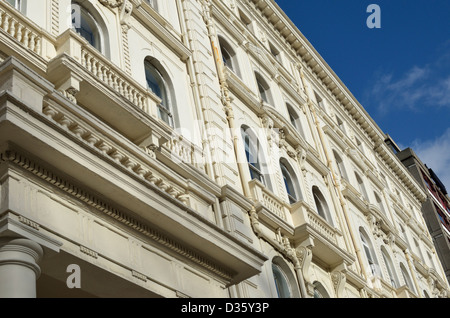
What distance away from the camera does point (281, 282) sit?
54.3 ft

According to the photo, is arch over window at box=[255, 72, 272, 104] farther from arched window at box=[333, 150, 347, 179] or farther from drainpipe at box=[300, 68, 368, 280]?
arched window at box=[333, 150, 347, 179]

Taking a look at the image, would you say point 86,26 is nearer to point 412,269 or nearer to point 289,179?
point 289,179

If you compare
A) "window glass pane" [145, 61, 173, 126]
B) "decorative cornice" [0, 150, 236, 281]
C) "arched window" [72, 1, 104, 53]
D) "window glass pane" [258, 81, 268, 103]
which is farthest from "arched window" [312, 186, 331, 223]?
"arched window" [72, 1, 104, 53]

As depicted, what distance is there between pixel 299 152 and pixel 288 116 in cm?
220

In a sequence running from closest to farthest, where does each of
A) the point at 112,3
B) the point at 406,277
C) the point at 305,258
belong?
the point at 112,3
the point at 305,258
the point at 406,277

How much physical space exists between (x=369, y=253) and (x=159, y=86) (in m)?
11.9

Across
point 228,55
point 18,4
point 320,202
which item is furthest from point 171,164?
point 320,202

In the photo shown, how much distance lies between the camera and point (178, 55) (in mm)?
17422

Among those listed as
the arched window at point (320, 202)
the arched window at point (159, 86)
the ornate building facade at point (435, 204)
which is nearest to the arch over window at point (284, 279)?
the arched window at point (159, 86)

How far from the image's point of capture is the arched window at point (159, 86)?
51.5 ft

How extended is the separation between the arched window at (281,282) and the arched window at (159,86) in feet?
14.3

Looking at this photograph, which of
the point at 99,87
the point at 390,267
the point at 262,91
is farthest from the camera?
the point at 390,267

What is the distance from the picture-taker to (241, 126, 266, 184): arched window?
1840cm
